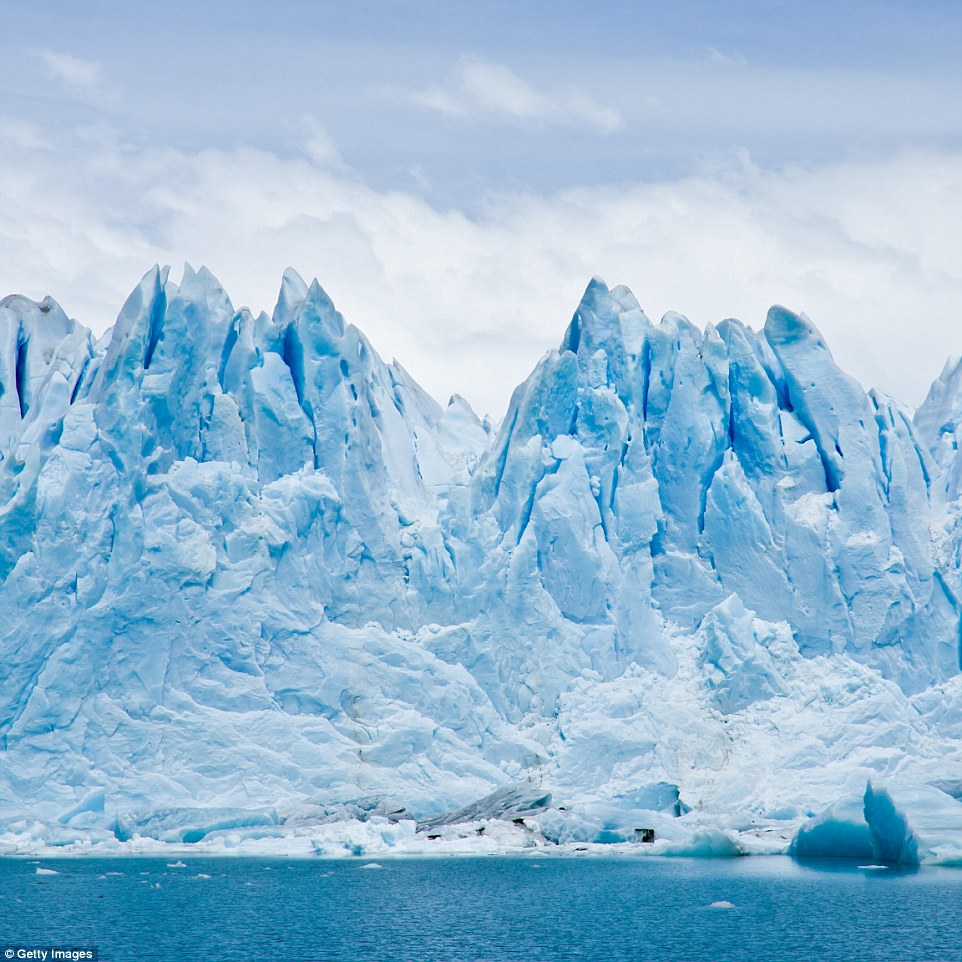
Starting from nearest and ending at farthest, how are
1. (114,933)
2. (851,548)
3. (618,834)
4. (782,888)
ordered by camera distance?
1. (114,933)
2. (782,888)
3. (618,834)
4. (851,548)

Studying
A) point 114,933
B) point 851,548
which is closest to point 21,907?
point 114,933

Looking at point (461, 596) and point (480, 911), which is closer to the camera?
point (480, 911)

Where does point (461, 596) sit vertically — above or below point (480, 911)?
above

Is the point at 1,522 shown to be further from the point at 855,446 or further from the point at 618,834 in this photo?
the point at 855,446

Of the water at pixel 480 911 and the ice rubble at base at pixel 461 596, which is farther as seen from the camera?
the ice rubble at base at pixel 461 596

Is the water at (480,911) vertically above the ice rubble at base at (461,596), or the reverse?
the ice rubble at base at (461,596)

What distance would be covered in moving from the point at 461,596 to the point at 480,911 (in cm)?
1423

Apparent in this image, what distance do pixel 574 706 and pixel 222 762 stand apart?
8578mm

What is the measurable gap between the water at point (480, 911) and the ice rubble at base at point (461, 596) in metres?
2.08

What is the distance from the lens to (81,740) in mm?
31812

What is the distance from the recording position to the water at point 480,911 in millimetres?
19172

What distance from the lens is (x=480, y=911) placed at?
73.9 feet

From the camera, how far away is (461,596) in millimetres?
36188

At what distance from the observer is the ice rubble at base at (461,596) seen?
31.6m
